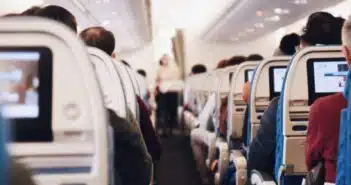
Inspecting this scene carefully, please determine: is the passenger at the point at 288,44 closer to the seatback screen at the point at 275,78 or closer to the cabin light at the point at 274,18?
the seatback screen at the point at 275,78

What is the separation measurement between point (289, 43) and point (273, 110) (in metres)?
1.48

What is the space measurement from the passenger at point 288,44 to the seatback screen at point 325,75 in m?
1.62

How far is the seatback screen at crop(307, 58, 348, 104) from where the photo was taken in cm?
320

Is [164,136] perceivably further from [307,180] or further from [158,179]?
[307,180]

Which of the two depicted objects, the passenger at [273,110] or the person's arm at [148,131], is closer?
the passenger at [273,110]

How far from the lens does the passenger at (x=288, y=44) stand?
4.87 metres

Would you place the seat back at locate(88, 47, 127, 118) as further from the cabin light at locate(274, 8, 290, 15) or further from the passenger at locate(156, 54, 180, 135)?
the cabin light at locate(274, 8, 290, 15)

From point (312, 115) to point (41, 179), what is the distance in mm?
1297

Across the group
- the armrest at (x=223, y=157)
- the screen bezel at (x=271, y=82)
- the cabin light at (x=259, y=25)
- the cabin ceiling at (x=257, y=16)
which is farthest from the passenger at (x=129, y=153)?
the cabin light at (x=259, y=25)

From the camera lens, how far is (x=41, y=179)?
175 centimetres

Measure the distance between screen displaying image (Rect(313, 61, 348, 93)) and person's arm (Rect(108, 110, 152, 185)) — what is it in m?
1.12

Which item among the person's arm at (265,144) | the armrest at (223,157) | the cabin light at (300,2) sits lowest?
the armrest at (223,157)

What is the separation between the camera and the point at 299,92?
127 inches

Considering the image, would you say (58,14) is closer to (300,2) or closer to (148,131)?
(148,131)
